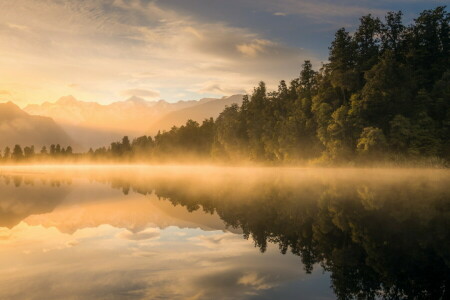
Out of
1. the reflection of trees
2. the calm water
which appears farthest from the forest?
the calm water

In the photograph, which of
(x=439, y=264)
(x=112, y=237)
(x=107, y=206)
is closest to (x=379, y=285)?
(x=439, y=264)

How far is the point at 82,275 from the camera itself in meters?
11.3

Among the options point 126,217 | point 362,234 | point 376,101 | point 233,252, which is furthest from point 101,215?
point 376,101

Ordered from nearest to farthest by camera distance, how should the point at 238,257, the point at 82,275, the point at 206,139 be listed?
the point at 82,275 → the point at 238,257 → the point at 206,139

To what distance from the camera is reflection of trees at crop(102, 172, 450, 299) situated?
35.3 feet

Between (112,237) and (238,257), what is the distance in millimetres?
6978

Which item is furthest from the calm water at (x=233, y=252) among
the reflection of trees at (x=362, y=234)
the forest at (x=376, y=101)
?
the forest at (x=376, y=101)

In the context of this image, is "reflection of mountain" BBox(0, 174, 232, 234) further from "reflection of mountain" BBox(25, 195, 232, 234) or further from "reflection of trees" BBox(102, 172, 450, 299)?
"reflection of trees" BBox(102, 172, 450, 299)

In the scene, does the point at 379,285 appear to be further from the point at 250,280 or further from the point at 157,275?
the point at 157,275

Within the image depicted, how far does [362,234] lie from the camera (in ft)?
54.1

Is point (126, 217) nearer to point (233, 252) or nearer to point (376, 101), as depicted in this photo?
point (233, 252)

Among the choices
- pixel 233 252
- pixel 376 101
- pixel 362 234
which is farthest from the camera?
pixel 376 101

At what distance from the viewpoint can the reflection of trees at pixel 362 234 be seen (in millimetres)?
10750

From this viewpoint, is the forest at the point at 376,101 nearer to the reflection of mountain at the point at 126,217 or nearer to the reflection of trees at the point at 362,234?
the reflection of trees at the point at 362,234
